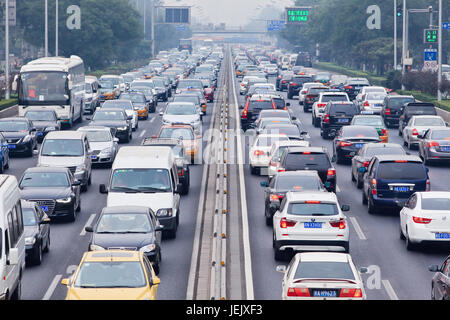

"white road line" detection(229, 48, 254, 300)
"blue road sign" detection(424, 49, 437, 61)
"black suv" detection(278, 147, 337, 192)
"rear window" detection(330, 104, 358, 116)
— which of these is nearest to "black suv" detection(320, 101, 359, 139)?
"rear window" detection(330, 104, 358, 116)

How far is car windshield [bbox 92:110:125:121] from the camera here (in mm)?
47031

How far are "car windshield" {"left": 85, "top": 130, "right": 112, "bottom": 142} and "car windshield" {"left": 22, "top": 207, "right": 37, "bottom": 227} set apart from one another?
51.4 feet

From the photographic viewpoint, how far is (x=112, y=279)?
53.8ft

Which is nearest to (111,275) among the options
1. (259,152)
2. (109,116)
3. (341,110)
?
(259,152)

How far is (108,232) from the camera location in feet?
69.5

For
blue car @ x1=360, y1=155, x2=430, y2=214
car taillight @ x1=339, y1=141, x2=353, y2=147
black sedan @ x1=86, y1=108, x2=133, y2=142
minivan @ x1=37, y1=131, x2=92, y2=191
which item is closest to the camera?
blue car @ x1=360, y1=155, x2=430, y2=214

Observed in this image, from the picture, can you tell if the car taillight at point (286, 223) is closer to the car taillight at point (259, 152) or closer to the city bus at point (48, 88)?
the car taillight at point (259, 152)

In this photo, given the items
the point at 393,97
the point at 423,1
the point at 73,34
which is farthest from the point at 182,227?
the point at 423,1

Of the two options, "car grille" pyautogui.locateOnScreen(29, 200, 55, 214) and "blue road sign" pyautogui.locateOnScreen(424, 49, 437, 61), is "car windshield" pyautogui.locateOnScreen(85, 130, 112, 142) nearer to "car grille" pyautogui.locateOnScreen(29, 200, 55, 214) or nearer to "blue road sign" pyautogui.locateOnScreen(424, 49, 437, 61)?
"car grille" pyautogui.locateOnScreen(29, 200, 55, 214)

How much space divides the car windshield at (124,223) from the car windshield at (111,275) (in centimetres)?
448

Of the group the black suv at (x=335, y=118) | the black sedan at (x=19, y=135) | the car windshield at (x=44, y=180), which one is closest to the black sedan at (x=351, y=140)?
the black suv at (x=335, y=118)

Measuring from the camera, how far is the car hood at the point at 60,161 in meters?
32.9

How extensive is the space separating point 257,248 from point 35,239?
4.98m

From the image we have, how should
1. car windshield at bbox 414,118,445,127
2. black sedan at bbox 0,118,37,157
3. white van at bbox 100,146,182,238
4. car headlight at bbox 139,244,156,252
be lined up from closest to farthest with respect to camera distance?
car headlight at bbox 139,244,156,252
white van at bbox 100,146,182,238
black sedan at bbox 0,118,37,157
car windshield at bbox 414,118,445,127
